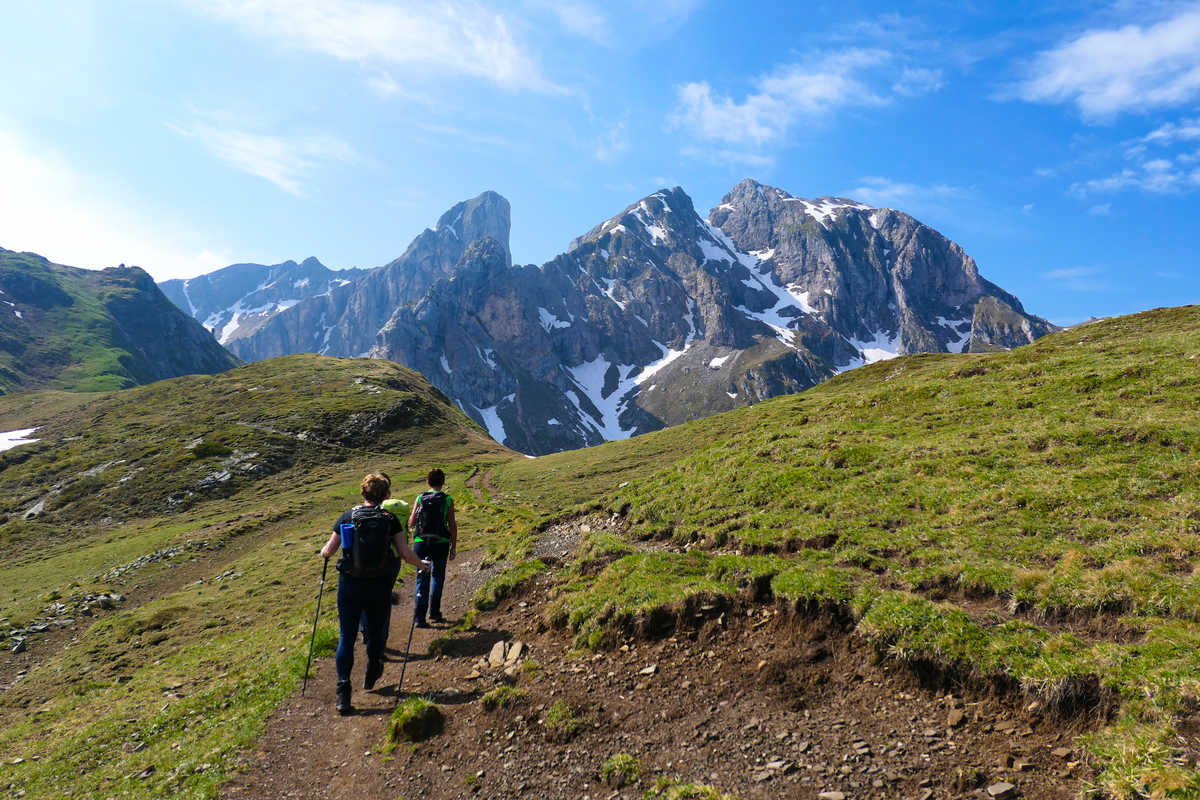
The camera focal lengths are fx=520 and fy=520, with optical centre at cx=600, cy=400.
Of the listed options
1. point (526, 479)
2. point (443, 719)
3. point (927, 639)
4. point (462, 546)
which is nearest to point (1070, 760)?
point (927, 639)

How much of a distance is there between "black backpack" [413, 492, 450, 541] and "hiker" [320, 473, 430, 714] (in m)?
3.78

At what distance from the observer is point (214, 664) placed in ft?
60.7

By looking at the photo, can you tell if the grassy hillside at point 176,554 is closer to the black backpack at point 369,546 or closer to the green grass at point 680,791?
the black backpack at point 369,546

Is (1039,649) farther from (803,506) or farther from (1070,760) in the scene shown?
(803,506)

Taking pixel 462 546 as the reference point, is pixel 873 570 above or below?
above

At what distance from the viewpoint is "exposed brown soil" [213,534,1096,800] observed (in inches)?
293

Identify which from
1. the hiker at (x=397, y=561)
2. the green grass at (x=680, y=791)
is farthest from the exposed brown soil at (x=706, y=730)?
the hiker at (x=397, y=561)

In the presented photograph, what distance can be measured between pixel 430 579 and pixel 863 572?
13.1 metres

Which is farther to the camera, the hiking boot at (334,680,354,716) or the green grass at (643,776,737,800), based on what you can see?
the hiking boot at (334,680,354,716)

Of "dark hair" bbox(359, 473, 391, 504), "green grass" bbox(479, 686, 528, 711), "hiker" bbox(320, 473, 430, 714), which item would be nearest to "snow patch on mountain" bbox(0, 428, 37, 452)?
"hiker" bbox(320, 473, 430, 714)

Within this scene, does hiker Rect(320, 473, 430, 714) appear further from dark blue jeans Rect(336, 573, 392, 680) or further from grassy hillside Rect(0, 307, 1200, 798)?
grassy hillside Rect(0, 307, 1200, 798)

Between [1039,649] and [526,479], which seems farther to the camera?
[526,479]

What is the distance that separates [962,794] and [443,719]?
8.91 meters

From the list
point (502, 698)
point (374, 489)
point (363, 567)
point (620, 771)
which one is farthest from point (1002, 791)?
point (374, 489)
